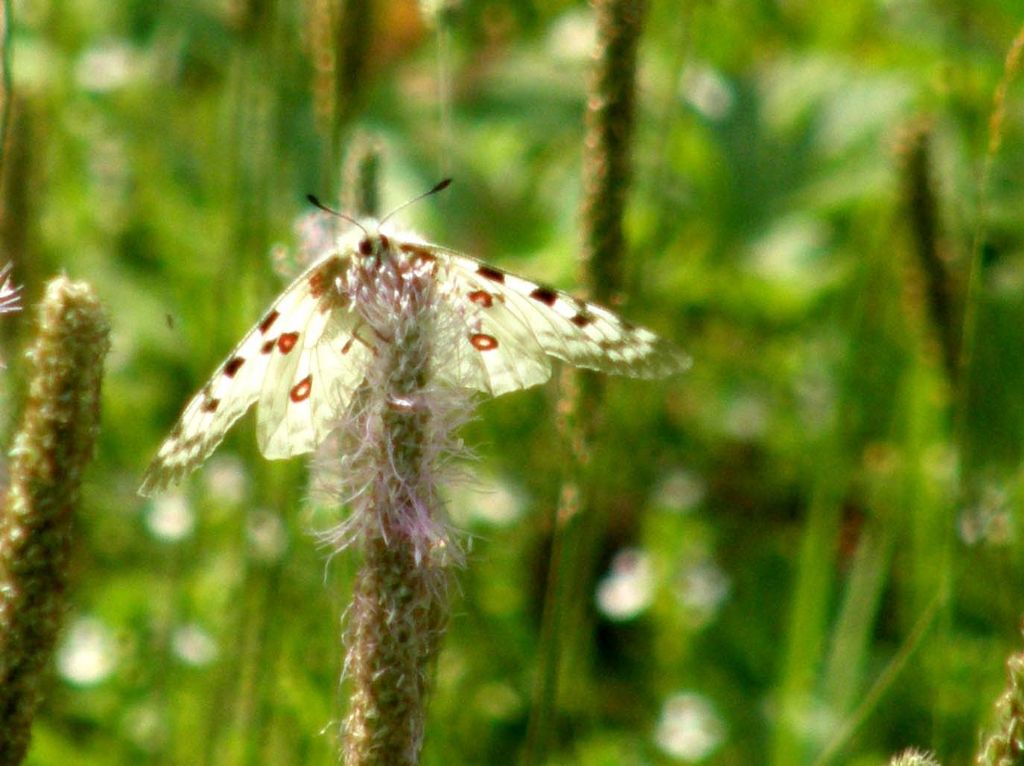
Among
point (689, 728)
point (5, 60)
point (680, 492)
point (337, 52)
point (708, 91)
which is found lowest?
point (689, 728)

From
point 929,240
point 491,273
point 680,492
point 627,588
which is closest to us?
point 491,273

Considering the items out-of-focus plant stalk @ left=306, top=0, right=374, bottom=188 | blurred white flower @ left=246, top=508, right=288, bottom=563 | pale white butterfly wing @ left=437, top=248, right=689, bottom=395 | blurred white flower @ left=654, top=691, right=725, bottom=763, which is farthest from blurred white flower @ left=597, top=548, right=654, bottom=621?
pale white butterfly wing @ left=437, top=248, right=689, bottom=395

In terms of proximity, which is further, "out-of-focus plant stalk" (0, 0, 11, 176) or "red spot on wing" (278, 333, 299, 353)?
"red spot on wing" (278, 333, 299, 353)

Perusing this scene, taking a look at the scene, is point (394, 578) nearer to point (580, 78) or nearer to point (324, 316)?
point (324, 316)

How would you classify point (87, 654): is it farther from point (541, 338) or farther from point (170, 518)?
point (541, 338)

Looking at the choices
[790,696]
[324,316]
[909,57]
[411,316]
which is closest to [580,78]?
[909,57]

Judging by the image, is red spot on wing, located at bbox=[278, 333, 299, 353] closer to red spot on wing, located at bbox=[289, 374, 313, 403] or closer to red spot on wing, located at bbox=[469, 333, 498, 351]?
red spot on wing, located at bbox=[289, 374, 313, 403]

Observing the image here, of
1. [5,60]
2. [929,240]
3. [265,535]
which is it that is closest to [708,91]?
[929,240]
